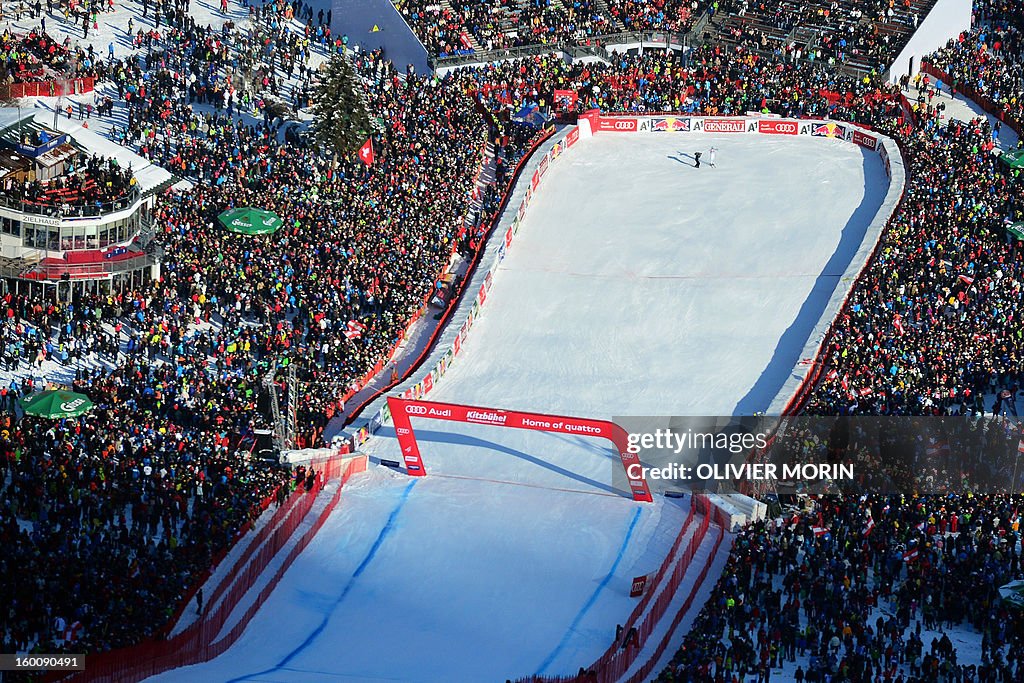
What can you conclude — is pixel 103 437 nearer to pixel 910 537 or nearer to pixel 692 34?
pixel 910 537

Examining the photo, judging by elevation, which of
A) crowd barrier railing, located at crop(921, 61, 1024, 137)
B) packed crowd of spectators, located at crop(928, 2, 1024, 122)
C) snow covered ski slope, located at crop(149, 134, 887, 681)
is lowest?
snow covered ski slope, located at crop(149, 134, 887, 681)

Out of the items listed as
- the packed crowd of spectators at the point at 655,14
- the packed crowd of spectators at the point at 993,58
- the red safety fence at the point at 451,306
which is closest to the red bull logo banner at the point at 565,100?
the red safety fence at the point at 451,306

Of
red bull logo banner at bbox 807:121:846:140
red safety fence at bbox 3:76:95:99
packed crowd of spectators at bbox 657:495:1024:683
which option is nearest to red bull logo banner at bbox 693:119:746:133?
red bull logo banner at bbox 807:121:846:140

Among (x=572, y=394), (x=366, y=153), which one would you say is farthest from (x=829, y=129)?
(x=572, y=394)

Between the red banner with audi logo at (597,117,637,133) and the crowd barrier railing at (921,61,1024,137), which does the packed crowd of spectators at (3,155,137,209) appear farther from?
the crowd barrier railing at (921,61,1024,137)

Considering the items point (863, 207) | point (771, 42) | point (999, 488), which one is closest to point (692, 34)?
point (771, 42)

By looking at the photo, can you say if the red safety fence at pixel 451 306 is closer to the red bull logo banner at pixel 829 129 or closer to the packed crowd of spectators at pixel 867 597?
the red bull logo banner at pixel 829 129
